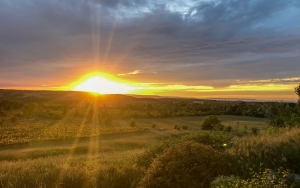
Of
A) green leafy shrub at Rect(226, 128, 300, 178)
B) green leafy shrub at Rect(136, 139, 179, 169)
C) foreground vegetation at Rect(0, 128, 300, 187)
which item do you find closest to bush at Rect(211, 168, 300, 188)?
foreground vegetation at Rect(0, 128, 300, 187)

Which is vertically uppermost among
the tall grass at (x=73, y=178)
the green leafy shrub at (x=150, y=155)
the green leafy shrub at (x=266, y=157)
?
the green leafy shrub at (x=266, y=157)

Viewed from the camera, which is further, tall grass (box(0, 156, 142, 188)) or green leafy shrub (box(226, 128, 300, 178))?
tall grass (box(0, 156, 142, 188))

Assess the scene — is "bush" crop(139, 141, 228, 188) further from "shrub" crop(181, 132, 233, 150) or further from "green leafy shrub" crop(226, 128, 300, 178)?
"shrub" crop(181, 132, 233, 150)

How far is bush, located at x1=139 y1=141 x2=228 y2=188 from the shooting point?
8.05 m

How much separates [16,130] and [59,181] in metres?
46.8

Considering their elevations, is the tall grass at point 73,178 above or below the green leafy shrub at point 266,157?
below

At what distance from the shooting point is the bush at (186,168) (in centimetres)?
805

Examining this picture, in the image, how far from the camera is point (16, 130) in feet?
170

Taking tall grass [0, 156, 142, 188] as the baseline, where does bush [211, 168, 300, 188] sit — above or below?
above

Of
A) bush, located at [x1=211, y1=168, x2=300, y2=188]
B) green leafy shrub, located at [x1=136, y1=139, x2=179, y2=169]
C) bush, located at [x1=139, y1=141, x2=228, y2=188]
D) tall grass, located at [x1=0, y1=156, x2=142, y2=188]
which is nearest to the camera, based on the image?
bush, located at [x1=211, y1=168, x2=300, y2=188]

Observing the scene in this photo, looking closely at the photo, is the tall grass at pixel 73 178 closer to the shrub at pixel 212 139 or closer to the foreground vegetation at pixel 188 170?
the foreground vegetation at pixel 188 170

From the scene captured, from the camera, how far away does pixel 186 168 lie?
8.28 metres

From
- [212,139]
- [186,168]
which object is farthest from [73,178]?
[212,139]

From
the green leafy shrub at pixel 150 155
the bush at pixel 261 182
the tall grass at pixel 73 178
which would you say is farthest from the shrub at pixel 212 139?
the bush at pixel 261 182
